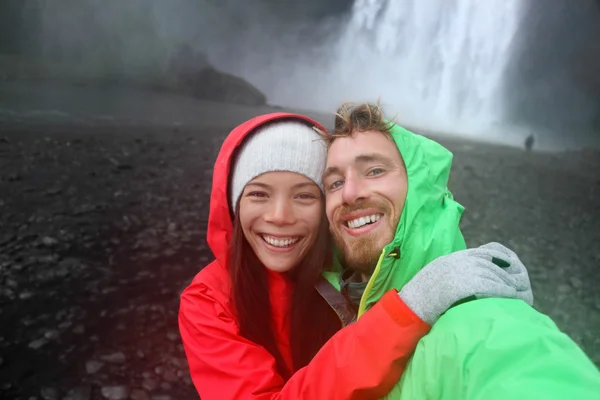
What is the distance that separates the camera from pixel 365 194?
1.55 metres

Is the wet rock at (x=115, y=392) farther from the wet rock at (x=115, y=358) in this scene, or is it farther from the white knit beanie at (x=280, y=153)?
the white knit beanie at (x=280, y=153)

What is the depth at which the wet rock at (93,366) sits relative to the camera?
112 inches

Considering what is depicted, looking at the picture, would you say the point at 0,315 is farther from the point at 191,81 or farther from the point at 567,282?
the point at 567,282

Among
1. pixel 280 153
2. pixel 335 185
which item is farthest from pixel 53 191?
pixel 335 185

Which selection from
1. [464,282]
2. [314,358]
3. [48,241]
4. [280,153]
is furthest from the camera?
[48,241]

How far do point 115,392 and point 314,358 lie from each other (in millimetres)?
1976

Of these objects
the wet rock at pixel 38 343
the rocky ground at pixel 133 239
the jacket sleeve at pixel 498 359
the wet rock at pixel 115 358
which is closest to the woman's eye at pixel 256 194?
the jacket sleeve at pixel 498 359

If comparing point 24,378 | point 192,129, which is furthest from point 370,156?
point 192,129

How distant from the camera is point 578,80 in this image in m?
5.20

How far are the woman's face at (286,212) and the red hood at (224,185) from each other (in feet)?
0.50

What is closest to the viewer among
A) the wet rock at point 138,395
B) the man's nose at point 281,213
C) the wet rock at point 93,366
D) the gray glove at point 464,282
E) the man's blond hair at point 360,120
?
the gray glove at point 464,282

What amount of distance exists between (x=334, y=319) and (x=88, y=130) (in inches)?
165

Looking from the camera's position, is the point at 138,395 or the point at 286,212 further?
the point at 138,395

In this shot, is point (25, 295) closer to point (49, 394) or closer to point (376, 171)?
point (49, 394)
